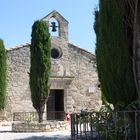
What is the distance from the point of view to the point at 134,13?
773 centimetres

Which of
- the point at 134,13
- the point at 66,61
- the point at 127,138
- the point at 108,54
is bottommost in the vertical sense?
the point at 127,138

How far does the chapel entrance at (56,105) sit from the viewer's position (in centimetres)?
2514

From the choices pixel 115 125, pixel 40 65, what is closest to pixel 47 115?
pixel 40 65

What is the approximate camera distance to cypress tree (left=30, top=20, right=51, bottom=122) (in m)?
18.6

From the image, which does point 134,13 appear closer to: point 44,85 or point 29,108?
point 44,85

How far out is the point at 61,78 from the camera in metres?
25.5

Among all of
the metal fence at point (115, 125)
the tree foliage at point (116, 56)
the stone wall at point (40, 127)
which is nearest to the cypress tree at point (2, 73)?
the stone wall at point (40, 127)

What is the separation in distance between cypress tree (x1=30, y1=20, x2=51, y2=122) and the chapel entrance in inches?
256

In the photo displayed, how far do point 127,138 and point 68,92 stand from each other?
18350mm

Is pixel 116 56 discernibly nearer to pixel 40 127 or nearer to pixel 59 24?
pixel 40 127

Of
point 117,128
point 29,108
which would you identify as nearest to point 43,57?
point 29,108

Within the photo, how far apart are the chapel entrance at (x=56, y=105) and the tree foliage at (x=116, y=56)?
17.3m

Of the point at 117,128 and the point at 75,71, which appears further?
the point at 75,71

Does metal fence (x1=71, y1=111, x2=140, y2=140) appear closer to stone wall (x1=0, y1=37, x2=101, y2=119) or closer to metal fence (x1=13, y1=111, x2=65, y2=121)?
metal fence (x1=13, y1=111, x2=65, y2=121)
